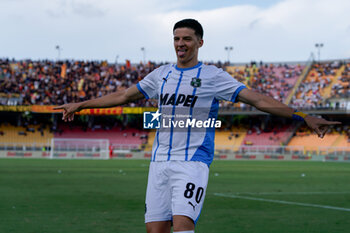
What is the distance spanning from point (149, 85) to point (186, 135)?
687 millimetres

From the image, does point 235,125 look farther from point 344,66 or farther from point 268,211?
point 268,211

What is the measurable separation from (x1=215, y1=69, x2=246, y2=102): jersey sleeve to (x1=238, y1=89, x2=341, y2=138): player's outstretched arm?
76 mm

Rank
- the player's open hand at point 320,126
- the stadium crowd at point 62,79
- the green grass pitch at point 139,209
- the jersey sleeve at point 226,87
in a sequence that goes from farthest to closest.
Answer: the stadium crowd at point 62,79, the green grass pitch at point 139,209, the jersey sleeve at point 226,87, the player's open hand at point 320,126

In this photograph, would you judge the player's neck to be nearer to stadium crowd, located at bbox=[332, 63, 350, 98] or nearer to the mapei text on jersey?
the mapei text on jersey

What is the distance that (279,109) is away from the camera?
4.84 m

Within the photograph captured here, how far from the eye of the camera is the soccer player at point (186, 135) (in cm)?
492

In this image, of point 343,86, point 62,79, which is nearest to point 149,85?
point 343,86

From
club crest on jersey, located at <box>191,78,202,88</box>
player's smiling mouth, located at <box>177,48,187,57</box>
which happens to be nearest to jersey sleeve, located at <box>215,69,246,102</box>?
club crest on jersey, located at <box>191,78,202,88</box>

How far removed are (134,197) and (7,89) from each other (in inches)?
1949

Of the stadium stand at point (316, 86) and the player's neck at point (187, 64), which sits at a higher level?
the stadium stand at point (316, 86)

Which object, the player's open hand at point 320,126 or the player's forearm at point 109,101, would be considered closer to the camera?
the player's open hand at point 320,126

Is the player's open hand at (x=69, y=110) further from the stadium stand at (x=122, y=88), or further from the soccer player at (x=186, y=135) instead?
the stadium stand at (x=122, y=88)

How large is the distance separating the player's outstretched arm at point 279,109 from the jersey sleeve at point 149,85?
894 mm

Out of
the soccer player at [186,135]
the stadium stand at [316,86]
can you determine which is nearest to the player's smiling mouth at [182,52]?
the soccer player at [186,135]
